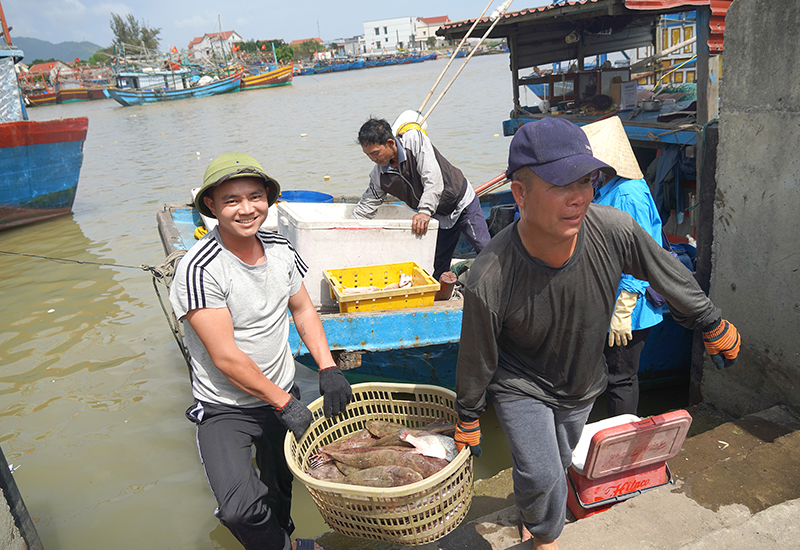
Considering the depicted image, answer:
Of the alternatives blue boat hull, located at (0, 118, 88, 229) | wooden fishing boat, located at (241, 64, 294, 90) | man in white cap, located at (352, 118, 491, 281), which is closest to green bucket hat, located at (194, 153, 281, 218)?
man in white cap, located at (352, 118, 491, 281)

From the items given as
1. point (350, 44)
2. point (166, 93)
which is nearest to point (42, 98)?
point (166, 93)

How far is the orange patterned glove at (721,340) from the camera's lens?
203 centimetres

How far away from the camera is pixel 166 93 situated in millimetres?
50781

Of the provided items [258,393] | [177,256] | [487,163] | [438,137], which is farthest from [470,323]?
[438,137]

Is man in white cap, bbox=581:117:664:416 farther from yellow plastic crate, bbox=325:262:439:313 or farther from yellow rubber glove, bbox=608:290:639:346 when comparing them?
yellow plastic crate, bbox=325:262:439:313

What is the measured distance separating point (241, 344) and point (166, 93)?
55.7 meters

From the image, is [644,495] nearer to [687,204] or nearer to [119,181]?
[687,204]

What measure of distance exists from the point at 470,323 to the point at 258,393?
934 millimetres

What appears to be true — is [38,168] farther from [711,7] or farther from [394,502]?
[394,502]

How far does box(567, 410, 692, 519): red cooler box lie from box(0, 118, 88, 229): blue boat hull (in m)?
12.1

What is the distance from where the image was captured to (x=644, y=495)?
245 centimetres

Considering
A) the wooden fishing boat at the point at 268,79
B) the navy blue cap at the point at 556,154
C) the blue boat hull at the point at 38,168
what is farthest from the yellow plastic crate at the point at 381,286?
the wooden fishing boat at the point at 268,79

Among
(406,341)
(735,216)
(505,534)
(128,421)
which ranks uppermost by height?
(735,216)

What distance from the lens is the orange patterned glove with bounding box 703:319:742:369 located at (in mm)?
2029
